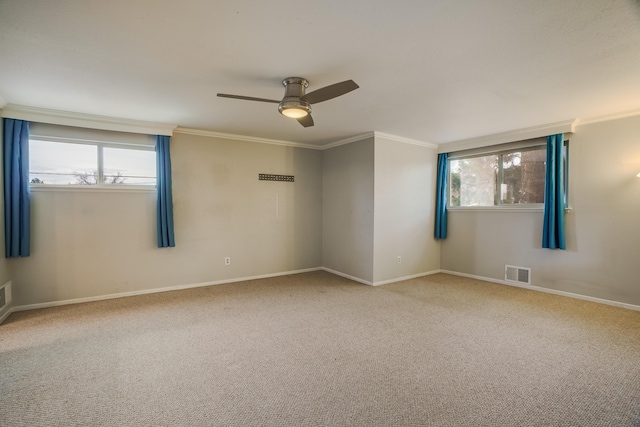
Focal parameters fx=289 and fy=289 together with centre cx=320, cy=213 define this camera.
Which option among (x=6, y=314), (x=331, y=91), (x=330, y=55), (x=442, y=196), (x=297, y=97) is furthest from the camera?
(x=442, y=196)

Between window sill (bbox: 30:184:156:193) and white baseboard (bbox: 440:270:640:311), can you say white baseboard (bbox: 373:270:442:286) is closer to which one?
white baseboard (bbox: 440:270:640:311)

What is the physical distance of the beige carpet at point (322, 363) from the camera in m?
1.79

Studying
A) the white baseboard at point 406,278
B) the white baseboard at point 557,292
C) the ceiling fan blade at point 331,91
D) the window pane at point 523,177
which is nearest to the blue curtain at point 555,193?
the window pane at point 523,177

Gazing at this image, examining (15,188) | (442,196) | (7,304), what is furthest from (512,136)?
(7,304)

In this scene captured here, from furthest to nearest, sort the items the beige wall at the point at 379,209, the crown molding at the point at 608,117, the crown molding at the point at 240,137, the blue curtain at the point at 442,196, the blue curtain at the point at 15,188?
1. the blue curtain at the point at 442,196
2. the beige wall at the point at 379,209
3. the crown molding at the point at 240,137
4. the crown molding at the point at 608,117
5. the blue curtain at the point at 15,188

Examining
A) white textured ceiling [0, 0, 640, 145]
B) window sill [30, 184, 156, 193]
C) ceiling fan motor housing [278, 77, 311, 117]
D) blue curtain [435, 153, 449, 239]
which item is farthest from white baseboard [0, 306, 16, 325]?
blue curtain [435, 153, 449, 239]

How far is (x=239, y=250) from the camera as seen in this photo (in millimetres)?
5004

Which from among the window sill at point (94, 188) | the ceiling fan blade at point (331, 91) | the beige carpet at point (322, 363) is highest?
the ceiling fan blade at point (331, 91)

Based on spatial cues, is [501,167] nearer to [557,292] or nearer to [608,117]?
[608,117]

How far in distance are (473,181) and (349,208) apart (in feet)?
7.70

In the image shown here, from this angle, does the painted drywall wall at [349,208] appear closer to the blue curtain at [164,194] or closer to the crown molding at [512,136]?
the crown molding at [512,136]

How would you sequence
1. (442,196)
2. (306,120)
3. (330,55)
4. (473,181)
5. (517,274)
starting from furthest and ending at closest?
(442,196)
(473,181)
(517,274)
(306,120)
(330,55)

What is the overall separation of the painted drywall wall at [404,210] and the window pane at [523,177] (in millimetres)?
1184

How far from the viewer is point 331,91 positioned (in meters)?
2.42
